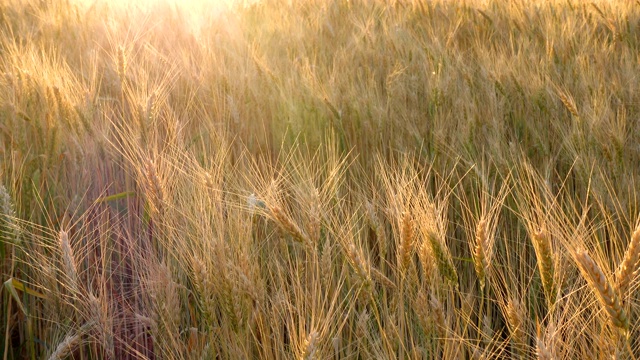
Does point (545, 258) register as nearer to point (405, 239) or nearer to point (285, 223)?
point (405, 239)

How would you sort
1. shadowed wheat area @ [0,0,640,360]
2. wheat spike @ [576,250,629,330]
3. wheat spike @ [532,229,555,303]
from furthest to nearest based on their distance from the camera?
shadowed wheat area @ [0,0,640,360] → wheat spike @ [532,229,555,303] → wheat spike @ [576,250,629,330]

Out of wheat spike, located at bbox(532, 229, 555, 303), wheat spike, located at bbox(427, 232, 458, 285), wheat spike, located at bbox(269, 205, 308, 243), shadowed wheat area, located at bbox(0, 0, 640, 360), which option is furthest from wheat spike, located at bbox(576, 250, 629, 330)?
wheat spike, located at bbox(269, 205, 308, 243)

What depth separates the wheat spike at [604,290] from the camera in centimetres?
64

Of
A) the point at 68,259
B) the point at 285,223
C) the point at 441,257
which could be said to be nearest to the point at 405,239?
the point at 441,257

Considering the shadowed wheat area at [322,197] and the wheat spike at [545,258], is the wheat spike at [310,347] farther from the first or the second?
the wheat spike at [545,258]

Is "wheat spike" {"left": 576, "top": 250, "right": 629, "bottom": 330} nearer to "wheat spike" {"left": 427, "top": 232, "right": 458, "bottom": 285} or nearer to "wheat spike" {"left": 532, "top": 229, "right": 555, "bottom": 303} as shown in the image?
"wheat spike" {"left": 532, "top": 229, "right": 555, "bottom": 303}

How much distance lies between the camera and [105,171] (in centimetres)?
156

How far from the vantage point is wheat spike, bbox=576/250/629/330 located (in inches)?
25.2

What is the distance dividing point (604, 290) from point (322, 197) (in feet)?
2.04

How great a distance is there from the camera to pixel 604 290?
0.64 meters

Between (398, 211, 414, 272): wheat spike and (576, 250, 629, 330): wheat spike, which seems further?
(398, 211, 414, 272): wheat spike

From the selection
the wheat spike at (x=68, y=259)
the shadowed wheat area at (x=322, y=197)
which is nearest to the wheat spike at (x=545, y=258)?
the shadowed wheat area at (x=322, y=197)

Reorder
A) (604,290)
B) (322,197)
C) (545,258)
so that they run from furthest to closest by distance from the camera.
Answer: (322,197) → (545,258) → (604,290)

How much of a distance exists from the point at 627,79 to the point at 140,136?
152 cm
